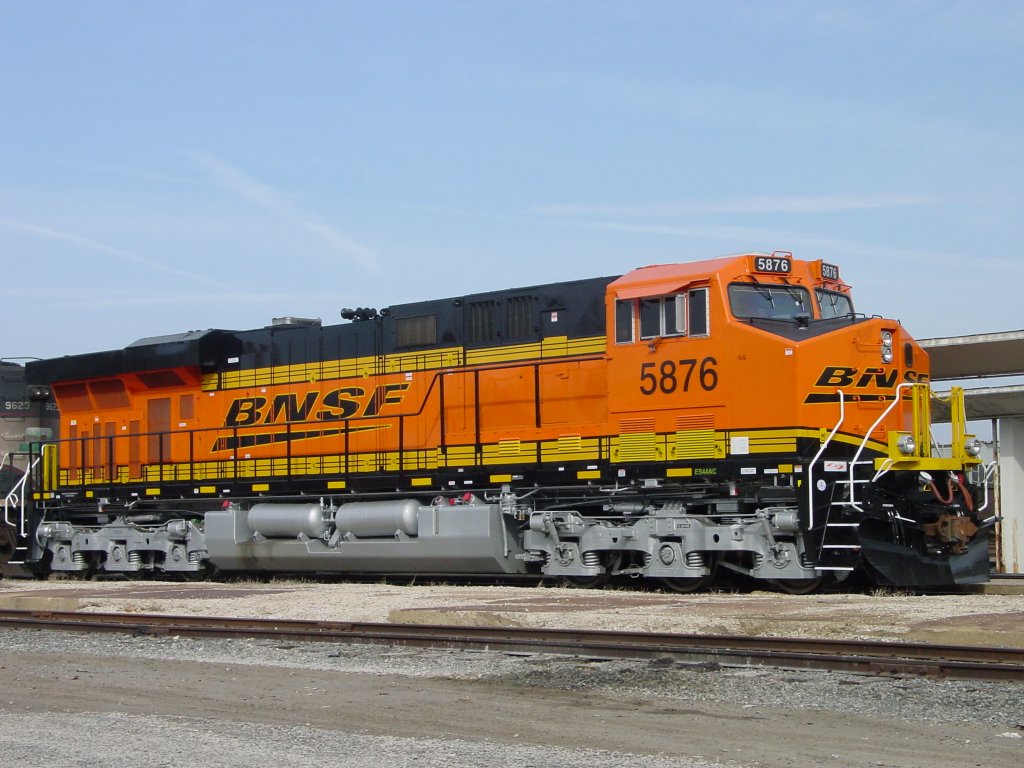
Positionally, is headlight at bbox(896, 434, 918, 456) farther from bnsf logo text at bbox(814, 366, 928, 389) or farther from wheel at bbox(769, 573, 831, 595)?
wheel at bbox(769, 573, 831, 595)

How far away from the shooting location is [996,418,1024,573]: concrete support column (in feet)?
71.7

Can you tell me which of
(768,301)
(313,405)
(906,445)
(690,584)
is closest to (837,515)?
(906,445)

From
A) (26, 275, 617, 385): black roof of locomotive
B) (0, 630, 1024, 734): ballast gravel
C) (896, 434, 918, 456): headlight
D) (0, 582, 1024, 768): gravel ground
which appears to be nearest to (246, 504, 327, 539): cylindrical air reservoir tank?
(26, 275, 617, 385): black roof of locomotive

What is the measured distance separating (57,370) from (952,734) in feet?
58.6

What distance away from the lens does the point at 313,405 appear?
18.3 metres

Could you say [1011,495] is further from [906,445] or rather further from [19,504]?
[19,504]

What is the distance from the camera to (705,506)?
1464 centimetres

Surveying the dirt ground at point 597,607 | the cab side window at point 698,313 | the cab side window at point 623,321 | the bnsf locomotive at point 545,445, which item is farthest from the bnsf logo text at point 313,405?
the cab side window at point 698,313

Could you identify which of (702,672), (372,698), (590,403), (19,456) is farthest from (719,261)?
(19,456)

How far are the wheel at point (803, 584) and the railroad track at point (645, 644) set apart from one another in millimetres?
4478

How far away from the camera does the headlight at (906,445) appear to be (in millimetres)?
13510

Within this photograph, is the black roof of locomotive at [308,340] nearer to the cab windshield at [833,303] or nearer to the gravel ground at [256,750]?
the cab windshield at [833,303]

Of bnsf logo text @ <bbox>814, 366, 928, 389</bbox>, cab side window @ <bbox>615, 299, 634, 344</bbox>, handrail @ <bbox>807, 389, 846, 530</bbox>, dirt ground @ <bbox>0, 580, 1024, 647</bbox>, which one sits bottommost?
dirt ground @ <bbox>0, 580, 1024, 647</bbox>

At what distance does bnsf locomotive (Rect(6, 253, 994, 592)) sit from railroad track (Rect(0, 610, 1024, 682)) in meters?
4.23
